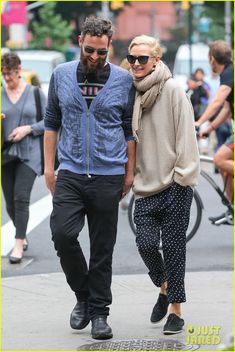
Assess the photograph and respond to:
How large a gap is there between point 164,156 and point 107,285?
2.79ft

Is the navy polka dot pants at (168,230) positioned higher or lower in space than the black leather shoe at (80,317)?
higher

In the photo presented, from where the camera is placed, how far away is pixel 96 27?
6.11m

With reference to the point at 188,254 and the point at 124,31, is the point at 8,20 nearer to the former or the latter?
the point at 188,254

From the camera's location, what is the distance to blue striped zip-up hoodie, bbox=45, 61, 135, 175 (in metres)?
6.18

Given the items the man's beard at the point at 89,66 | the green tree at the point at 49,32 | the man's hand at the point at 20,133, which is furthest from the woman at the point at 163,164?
the green tree at the point at 49,32

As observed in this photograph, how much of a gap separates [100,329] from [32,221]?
19.9 ft

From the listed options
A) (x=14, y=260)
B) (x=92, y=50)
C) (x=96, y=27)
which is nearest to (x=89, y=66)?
(x=92, y=50)

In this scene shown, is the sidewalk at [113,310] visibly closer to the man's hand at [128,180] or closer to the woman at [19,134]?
the man's hand at [128,180]

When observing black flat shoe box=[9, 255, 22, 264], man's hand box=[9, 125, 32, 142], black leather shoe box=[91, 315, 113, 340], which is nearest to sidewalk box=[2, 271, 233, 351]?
black leather shoe box=[91, 315, 113, 340]

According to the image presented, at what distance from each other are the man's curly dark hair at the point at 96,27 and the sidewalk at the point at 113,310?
180cm

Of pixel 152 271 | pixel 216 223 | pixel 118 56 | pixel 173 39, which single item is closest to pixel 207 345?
pixel 152 271

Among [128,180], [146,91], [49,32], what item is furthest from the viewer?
[49,32]

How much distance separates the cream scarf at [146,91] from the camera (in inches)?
244

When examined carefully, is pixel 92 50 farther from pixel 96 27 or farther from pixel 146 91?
pixel 146 91
